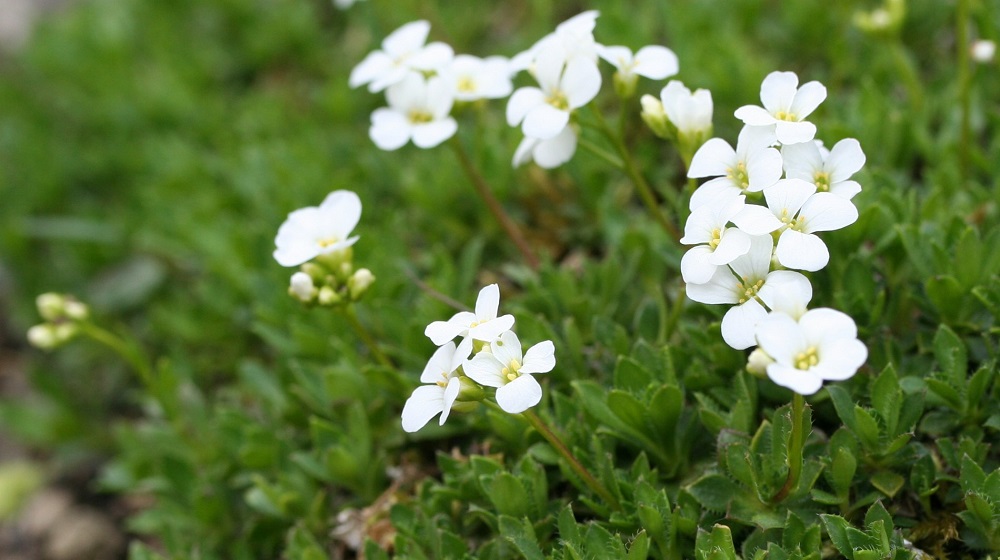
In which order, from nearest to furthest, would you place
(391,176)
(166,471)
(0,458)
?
(166,471), (391,176), (0,458)

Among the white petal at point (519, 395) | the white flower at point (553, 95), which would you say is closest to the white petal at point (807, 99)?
the white flower at point (553, 95)

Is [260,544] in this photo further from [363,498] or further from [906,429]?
[906,429]

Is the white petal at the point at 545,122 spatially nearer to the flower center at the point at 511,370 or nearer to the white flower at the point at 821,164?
the white flower at the point at 821,164

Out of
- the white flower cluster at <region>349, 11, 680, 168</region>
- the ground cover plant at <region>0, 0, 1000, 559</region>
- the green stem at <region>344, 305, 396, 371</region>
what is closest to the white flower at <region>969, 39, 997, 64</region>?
the ground cover plant at <region>0, 0, 1000, 559</region>

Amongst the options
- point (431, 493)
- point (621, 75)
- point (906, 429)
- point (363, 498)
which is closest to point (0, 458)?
point (363, 498)

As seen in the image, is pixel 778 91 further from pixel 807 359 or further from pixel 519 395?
pixel 519 395

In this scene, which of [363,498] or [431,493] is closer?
[431,493]
